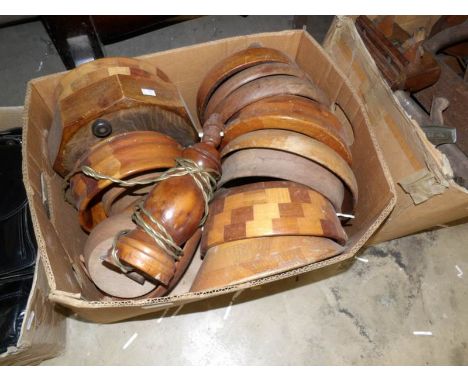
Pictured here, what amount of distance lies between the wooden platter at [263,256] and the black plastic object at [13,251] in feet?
1.42

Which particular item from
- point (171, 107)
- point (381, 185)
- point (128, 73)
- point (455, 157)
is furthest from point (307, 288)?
point (128, 73)

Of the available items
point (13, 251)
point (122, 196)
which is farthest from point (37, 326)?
point (122, 196)

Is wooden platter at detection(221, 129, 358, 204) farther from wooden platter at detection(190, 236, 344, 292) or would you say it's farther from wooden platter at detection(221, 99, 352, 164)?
wooden platter at detection(190, 236, 344, 292)

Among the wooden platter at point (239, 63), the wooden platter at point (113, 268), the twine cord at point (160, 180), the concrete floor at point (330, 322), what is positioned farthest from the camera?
the concrete floor at point (330, 322)

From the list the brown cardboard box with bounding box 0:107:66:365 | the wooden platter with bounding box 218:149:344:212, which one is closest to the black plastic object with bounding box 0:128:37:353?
the brown cardboard box with bounding box 0:107:66:365

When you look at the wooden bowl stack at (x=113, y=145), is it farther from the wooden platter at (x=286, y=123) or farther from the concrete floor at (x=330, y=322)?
the concrete floor at (x=330, y=322)

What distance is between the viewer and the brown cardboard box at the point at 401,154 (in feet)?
2.88

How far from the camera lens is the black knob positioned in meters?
0.83

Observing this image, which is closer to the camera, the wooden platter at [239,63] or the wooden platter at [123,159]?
the wooden platter at [123,159]

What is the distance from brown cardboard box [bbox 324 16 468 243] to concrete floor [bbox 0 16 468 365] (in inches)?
6.9

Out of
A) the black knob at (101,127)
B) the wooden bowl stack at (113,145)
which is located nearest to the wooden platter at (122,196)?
the wooden bowl stack at (113,145)

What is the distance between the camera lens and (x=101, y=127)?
2.72 feet

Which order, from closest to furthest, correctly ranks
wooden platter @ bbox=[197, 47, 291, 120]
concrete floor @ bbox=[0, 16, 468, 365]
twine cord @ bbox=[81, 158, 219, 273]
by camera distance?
twine cord @ bbox=[81, 158, 219, 273], wooden platter @ bbox=[197, 47, 291, 120], concrete floor @ bbox=[0, 16, 468, 365]

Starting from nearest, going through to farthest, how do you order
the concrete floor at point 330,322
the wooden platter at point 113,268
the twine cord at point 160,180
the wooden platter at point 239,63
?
the twine cord at point 160,180
the wooden platter at point 113,268
the wooden platter at point 239,63
the concrete floor at point 330,322
